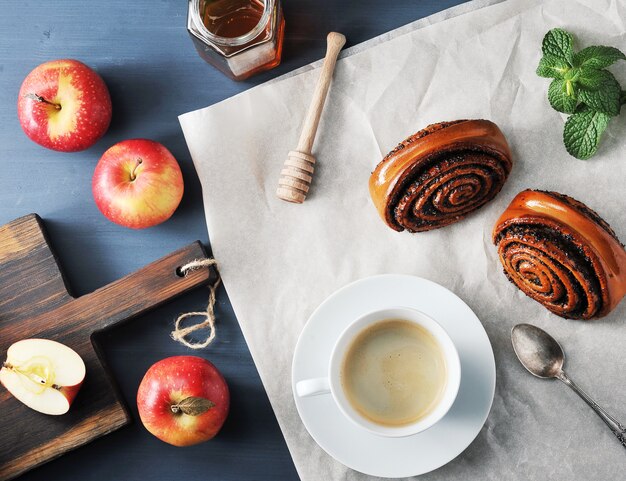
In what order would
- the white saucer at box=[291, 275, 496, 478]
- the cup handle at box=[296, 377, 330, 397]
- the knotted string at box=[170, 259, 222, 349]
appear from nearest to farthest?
the cup handle at box=[296, 377, 330, 397]
the white saucer at box=[291, 275, 496, 478]
the knotted string at box=[170, 259, 222, 349]

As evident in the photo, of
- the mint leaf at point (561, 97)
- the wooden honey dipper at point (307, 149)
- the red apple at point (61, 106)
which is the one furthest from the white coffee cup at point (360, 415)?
the red apple at point (61, 106)

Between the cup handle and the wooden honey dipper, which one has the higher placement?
the wooden honey dipper

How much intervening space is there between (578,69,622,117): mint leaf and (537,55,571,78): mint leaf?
37 millimetres

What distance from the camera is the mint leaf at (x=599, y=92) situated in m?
1.35

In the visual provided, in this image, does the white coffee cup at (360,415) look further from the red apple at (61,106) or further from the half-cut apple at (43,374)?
the red apple at (61,106)

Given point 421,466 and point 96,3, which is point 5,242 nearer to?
point 96,3

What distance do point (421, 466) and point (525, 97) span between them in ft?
2.60

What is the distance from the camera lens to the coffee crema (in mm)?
1308

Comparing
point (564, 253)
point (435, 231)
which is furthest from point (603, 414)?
point (435, 231)

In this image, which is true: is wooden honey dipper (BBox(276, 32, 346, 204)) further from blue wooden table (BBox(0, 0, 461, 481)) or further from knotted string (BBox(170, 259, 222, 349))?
knotted string (BBox(170, 259, 222, 349))

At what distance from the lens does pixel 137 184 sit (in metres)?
1.39

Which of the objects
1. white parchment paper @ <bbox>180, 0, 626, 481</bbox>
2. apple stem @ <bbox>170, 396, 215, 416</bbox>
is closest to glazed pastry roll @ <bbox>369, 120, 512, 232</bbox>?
white parchment paper @ <bbox>180, 0, 626, 481</bbox>

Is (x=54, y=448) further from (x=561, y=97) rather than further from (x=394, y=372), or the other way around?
(x=561, y=97)

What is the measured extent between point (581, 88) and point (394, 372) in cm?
68
